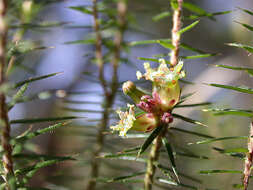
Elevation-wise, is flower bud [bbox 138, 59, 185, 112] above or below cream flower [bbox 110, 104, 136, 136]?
above

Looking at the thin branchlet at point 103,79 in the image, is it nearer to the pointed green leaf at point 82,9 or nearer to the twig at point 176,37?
the pointed green leaf at point 82,9

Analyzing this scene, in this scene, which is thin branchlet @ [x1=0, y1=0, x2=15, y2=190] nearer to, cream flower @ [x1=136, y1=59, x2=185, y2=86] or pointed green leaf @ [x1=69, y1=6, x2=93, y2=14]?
cream flower @ [x1=136, y1=59, x2=185, y2=86]

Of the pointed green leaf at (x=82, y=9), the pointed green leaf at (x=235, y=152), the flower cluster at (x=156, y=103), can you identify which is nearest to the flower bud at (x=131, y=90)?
the flower cluster at (x=156, y=103)

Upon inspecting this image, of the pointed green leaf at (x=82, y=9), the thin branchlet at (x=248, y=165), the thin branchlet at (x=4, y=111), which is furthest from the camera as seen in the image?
the pointed green leaf at (x=82, y=9)

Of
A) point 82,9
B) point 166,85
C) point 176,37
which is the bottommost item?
point 166,85

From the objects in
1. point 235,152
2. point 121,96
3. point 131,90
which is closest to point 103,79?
point 121,96

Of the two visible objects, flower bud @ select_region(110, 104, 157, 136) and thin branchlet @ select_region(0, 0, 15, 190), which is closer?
thin branchlet @ select_region(0, 0, 15, 190)

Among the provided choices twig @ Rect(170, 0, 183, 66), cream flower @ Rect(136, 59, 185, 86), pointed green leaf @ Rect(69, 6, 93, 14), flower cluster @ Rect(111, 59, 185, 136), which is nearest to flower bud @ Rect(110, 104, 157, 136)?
flower cluster @ Rect(111, 59, 185, 136)

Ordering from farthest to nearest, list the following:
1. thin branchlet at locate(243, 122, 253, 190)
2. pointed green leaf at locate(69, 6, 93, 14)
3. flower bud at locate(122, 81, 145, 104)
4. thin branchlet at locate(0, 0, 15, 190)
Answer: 1. pointed green leaf at locate(69, 6, 93, 14)
2. flower bud at locate(122, 81, 145, 104)
3. thin branchlet at locate(243, 122, 253, 190)
4. thin branchlet at locate(0, 0, 15, 190)

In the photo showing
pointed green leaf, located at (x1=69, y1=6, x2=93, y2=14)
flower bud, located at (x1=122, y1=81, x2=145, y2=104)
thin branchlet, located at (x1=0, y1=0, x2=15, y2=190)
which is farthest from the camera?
pointed green leaf, located at (x1=69, y1=6, x2=93, y2=14)

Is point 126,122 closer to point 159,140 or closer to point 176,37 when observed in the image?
point 159,140

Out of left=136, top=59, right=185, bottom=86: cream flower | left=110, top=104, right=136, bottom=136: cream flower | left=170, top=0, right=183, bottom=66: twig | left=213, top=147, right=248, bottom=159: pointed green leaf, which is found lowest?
left=213, top=147, right=248, bottom=159: pointed green leaf

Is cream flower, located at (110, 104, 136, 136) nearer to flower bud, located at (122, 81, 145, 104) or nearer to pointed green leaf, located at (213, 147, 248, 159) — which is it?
flower bud, located at (122, 81, 145, 104)

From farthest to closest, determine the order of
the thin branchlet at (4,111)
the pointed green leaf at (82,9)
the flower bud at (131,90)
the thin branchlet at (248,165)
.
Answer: the pointed green leaf at (82,9) < the flower bud at (131,90) < the thin branchlet at (248,165) < the thin branchlet at (4,111)
